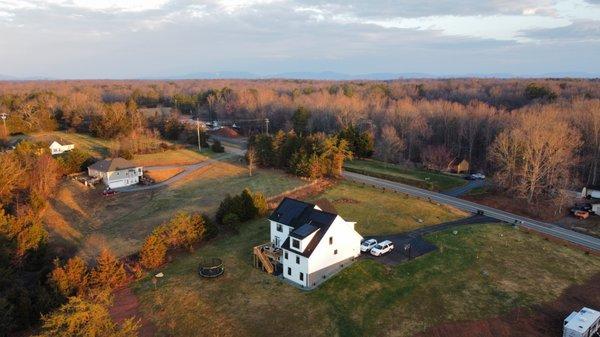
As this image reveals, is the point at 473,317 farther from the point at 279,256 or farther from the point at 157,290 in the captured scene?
the point at 157,290

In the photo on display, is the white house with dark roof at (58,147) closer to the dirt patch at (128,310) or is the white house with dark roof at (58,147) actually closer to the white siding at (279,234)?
the dirt patch at (128,310)

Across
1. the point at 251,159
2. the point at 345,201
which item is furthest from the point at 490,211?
the point at 251,159

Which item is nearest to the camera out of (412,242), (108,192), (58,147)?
(412,242)

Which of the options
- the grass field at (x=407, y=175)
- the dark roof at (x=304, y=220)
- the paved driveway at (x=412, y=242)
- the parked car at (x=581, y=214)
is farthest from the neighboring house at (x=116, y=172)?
the parked car at (x=581, y=214)

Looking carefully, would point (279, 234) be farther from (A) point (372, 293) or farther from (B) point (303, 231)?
(A) point (372, 293)

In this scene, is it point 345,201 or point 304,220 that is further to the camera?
point 345,201

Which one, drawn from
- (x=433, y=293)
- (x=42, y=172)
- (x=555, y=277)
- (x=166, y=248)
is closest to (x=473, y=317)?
(x=433, y=293)
